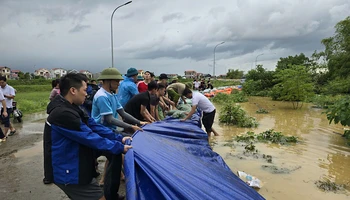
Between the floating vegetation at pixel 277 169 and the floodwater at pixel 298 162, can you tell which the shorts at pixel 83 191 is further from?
the floating vegetation at pixel 277 169

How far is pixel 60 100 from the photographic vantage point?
1944 mm

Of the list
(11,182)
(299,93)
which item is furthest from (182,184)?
(299,93)

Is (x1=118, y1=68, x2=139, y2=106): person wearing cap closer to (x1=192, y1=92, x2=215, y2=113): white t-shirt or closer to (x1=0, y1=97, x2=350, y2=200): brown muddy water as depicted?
(x1=0, y1=97, x2=350, y2=200): brown muddy water

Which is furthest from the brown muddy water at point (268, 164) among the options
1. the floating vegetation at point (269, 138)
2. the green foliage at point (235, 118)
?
the green foliage at point (235, 118)

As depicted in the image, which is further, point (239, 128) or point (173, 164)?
point (239, 128)

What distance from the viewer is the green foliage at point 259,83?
950 inches

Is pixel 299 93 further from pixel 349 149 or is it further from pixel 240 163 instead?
pixel 240 163

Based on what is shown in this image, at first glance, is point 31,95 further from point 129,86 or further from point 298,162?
point 298,162

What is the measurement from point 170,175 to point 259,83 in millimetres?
23956

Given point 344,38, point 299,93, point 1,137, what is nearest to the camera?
point 1,137

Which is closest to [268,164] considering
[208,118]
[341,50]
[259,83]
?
[208,118]

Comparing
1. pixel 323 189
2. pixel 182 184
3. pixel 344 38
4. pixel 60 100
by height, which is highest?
pixel 344 38

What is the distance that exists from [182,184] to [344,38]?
27529mm

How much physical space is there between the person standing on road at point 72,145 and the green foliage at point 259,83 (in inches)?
917
